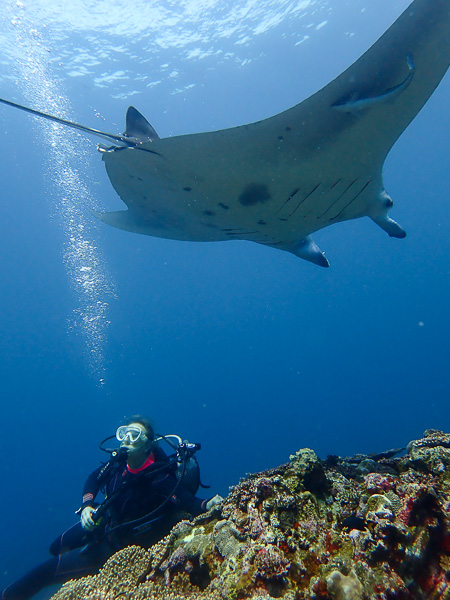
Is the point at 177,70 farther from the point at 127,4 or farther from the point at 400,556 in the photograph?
the point at 400,556

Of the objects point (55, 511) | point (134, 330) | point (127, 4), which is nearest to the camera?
point (127, 4)

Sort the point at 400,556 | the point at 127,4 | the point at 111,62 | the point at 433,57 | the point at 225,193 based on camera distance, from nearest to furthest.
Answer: the point at 400,556 < the point at 433,57 < the point at 225,193 < the point at 127,4 < the point at 111,62

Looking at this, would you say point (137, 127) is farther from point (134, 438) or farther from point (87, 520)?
point (87, 520)

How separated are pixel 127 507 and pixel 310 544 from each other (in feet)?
8.83

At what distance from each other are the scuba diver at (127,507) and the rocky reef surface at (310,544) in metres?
1.14

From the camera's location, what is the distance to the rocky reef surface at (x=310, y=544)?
147 cm

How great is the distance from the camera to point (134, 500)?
12.3 ft

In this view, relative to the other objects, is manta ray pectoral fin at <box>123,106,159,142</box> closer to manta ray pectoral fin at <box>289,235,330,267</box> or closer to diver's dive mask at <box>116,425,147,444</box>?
manta ray pectoral fin at <box>289,235,330,267</box>

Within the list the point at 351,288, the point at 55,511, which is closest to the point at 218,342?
the point at 351,288

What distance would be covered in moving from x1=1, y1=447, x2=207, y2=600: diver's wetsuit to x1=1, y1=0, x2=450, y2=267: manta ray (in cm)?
314

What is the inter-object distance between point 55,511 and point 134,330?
1646 inches

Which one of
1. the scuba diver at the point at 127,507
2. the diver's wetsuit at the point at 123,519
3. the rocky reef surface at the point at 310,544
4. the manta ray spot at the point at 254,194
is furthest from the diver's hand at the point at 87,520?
the manta ray spot at the point at 254,194

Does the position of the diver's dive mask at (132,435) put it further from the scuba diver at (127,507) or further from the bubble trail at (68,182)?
the bubble trail at (68,182)

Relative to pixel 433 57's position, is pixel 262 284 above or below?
above
